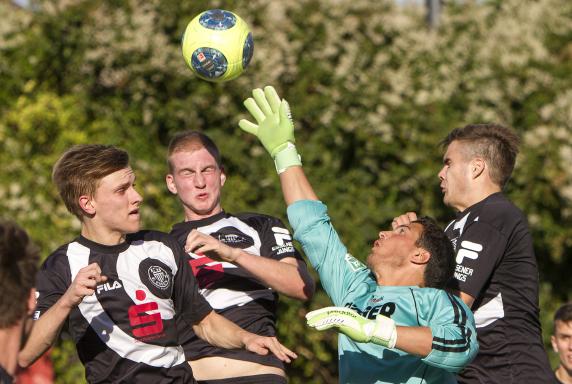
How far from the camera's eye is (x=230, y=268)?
20.0 feet

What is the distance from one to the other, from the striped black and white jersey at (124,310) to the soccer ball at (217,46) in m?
1.47

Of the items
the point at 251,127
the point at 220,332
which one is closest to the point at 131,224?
the point at 220,332

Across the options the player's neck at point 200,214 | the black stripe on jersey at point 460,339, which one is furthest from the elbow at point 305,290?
the black stripe on jersey at point 460,339

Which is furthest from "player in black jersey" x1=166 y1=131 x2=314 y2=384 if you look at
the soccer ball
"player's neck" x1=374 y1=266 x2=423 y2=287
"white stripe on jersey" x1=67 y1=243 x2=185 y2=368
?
"player's neck" x1=374 y1=266 x2=423 y2=287

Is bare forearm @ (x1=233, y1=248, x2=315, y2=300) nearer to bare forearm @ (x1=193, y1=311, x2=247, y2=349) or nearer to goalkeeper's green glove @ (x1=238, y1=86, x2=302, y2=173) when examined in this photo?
bare forearm @ (x1=193, y1=311, x2=247, y2=349)

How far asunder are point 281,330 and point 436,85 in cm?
366

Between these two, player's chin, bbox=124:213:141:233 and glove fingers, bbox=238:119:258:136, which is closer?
player's chin, bbox=124:213:141:233

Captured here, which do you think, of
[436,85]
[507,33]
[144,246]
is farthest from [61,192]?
[507,33]

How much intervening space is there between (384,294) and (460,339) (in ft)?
1.70

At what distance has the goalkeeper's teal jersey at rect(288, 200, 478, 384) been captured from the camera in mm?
4480

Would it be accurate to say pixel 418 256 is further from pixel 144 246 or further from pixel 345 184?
pixel 345 184

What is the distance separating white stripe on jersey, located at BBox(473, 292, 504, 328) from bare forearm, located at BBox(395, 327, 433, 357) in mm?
1149

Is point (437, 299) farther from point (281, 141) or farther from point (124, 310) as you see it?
point (124, 310)

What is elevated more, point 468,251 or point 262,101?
point 262,101
